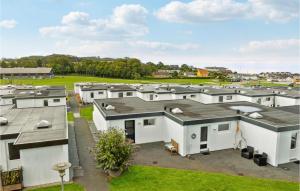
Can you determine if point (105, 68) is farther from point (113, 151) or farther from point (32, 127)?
point (113, 151)

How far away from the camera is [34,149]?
513 inches

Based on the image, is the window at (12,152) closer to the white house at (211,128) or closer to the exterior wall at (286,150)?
the white house at (211,128)

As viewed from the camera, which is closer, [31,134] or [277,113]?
[31,134]

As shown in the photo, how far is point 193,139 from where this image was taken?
18.5m

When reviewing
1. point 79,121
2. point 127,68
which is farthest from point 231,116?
point 127,68

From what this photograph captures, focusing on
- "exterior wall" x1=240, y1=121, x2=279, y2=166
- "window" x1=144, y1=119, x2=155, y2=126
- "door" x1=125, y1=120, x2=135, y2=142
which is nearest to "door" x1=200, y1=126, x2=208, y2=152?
"exterior wall" x1=240, y1=121, x2=279, y2=166

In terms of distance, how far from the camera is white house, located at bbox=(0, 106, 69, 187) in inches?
514

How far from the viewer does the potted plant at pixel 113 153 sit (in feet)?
46.5

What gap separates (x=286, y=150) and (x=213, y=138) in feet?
17.8

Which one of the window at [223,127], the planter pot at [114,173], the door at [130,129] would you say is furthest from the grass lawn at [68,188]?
the window at [223,127]

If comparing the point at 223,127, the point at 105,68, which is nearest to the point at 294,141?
the point at 223,127

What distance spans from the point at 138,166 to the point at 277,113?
46.9 feet

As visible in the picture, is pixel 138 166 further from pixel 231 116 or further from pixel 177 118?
pixel 231 116

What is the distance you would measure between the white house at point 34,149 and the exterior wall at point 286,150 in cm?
1505
